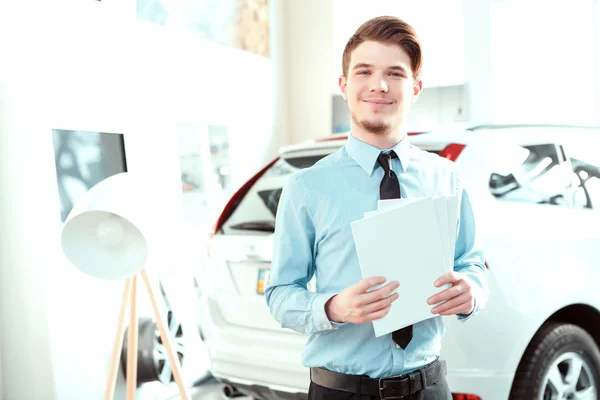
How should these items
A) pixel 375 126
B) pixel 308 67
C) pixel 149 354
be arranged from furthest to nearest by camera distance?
pixel 308 67
pixel 149 354
pixel 375 126

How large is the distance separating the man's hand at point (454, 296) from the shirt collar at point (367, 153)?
1.05 ft

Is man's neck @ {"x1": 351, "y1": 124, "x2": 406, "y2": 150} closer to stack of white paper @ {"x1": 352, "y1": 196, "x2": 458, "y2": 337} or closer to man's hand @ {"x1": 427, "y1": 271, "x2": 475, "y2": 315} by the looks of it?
stack of white paper @ {"x1": 352, "y1": 196, "x2": 458, "y2": 337}

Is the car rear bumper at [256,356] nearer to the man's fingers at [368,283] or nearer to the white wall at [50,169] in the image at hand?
the white wall at [50,169]

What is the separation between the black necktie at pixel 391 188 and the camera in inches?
60.7

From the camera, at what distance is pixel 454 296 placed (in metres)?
1.46

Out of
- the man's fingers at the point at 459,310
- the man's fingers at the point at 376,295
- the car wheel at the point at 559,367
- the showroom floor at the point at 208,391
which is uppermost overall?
the man's fingers at the point at 376,295

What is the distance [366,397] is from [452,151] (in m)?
1.31

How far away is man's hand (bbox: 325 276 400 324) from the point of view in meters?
1.37

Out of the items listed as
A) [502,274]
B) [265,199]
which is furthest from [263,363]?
[502,274]

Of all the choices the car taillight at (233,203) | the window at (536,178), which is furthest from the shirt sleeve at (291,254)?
the car taillight at (233,203)

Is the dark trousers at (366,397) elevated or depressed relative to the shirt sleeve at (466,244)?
depressed

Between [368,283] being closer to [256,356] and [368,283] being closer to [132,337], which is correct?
[256,356]

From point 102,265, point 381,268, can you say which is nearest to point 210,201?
point 102,265

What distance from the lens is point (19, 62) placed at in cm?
327
